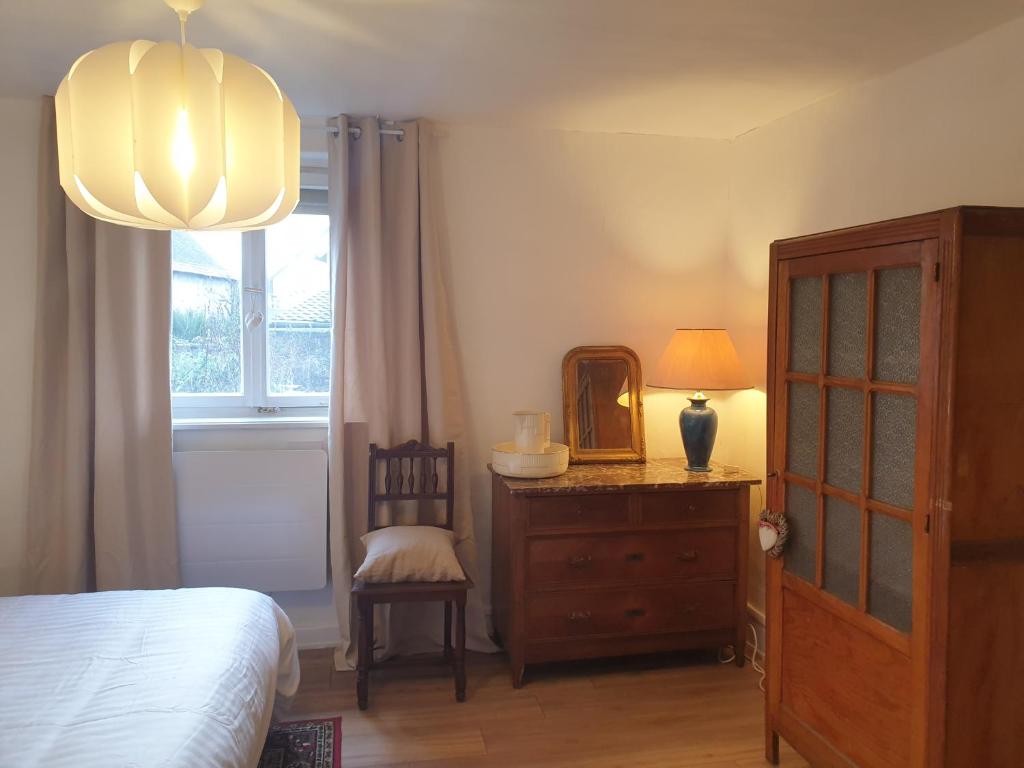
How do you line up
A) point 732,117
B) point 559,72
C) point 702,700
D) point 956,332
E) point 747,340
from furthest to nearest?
point 747,340
point 732,117
point 702,700
point 559,72
point 956,332

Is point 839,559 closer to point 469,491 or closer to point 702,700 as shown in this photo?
point 702,700

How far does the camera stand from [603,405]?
3.73 metres

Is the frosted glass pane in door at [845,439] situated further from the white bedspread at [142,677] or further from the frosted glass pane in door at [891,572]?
the white bedspread at [142,677]

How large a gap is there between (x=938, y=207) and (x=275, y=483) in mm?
2763

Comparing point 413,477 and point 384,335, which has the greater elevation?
point 384,335

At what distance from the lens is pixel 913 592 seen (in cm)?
206

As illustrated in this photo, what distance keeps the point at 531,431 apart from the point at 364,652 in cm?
109

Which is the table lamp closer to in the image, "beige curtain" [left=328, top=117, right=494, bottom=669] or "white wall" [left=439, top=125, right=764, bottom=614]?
"white wall" [left=439, top=125, right=764, bottom=614]

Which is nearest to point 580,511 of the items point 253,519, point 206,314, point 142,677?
point 253,519

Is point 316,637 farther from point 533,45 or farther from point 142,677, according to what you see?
point 533,45

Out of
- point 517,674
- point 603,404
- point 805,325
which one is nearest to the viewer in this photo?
point 805,325

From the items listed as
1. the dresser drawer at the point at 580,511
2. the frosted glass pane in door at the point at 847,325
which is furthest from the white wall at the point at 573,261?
the frosted glass pane in door at the point at 847,325

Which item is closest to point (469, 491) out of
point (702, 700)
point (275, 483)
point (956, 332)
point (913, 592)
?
point (275, 483)

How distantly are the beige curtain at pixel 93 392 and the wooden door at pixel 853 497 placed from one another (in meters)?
2.47
